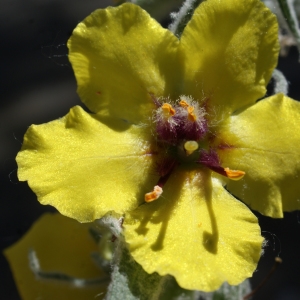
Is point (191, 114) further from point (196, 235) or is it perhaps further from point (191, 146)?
point (196, 235)

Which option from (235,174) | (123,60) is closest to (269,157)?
(235,174)

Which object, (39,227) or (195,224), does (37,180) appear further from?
(39,227)

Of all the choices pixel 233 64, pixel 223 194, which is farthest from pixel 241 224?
pixel 233 64

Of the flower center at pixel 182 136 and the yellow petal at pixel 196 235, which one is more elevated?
the flower center at pixel 182 136

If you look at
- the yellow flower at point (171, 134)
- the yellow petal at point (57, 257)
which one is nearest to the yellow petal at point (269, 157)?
the yellow flower at point (171, 134)

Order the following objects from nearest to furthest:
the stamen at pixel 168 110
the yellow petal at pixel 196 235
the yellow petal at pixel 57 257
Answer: the yellow petal at pixel 196 235 → the stamen at pixel 168 110 → the yellow petal at pixel 57 257

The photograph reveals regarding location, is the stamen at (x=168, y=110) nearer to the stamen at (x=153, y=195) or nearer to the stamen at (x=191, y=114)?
the stamen at (x=191, y=114)

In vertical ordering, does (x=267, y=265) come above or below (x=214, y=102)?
below
